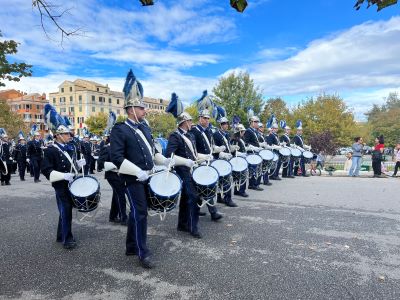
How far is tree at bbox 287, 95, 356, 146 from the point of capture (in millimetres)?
27859

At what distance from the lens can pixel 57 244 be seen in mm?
5059

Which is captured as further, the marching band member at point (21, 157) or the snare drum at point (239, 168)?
the marching band member at point (21, 157)

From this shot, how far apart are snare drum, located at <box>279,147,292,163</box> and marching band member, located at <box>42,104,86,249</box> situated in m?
7.85

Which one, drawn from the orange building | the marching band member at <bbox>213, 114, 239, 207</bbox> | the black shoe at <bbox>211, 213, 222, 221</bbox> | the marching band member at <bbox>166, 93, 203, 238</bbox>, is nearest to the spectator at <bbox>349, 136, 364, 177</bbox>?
the marching band member at <bbox>213, 114, 239, 207</bbox>

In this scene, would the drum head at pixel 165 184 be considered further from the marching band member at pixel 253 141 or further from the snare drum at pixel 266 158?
the snare drum at pixel 266 158

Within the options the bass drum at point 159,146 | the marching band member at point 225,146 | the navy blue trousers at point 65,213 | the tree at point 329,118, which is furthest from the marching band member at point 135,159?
the tree at point 329,118

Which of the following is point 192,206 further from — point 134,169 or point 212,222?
point 134,169

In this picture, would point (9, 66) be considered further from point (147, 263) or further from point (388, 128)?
point (388, 128)

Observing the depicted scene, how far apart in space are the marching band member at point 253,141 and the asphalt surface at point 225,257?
2424 millimetres

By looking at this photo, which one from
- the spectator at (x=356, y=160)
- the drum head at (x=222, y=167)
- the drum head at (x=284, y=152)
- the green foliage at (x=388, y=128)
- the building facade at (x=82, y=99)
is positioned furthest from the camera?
the building facade at (x=82, y=99)

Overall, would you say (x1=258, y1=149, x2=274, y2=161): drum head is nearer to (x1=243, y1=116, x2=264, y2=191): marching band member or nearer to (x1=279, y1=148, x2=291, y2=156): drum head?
(x1=243, y1=116, x2=264, y2=191): marching band member

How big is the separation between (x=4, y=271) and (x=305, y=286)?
361 centimetres

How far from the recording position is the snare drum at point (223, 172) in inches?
243

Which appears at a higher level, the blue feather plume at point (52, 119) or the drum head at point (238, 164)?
the blue feather plume at point (52, 119)
